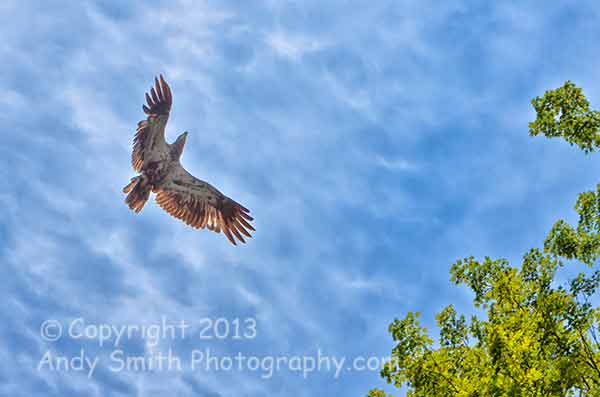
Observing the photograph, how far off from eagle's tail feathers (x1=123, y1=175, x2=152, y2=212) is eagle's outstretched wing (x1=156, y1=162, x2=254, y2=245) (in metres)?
0.53

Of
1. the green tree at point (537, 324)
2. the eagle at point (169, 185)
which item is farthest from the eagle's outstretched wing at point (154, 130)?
the green tree at point (537, 324)

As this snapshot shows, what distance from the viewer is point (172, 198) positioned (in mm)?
19688

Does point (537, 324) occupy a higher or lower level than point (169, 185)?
lower

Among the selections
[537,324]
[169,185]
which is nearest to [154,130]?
[169,185]

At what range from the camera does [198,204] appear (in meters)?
19.8

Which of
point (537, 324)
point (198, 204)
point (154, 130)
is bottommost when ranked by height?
point (537, 324)

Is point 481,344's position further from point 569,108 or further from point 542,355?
point 569,108

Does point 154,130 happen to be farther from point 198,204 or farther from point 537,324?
point 537,324

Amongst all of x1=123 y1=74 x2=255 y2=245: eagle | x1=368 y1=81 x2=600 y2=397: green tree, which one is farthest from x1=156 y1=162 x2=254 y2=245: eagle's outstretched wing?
x1=368 y1=81 x2=600 y2=397: green tree

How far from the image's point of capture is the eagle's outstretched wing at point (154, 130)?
60.5 feet

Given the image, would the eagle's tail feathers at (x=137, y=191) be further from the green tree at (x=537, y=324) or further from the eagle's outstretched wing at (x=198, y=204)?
the green tree at (x=537, y=324)

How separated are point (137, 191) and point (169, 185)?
1085 millimetres

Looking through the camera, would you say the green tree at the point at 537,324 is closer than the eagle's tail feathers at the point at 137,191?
Yes

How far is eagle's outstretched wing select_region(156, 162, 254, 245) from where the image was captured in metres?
19.1
